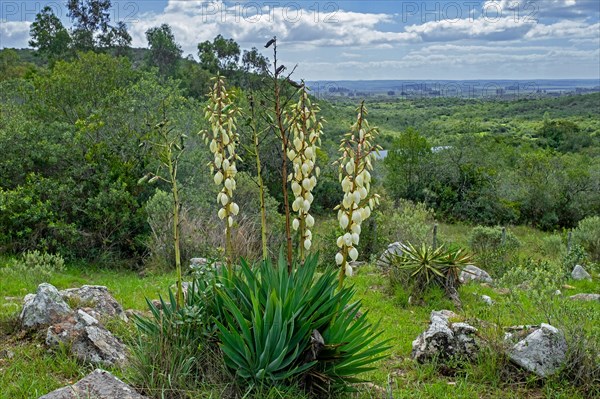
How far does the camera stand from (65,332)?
4.63 metres

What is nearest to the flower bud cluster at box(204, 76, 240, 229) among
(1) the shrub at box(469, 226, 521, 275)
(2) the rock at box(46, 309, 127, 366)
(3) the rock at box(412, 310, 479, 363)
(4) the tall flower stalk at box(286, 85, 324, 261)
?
(4) the tall flower stalk at box(286, 85, 324, 261)

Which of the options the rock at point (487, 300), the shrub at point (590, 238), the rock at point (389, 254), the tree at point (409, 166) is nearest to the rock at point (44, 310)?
the rock at point (389, 254)

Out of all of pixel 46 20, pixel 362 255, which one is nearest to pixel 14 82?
pixel 362 255

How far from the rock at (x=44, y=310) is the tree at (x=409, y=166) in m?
21.2

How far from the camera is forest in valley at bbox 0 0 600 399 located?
146 inches

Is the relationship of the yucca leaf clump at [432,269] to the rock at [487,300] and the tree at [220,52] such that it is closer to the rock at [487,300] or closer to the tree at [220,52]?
the rock at [487,300]

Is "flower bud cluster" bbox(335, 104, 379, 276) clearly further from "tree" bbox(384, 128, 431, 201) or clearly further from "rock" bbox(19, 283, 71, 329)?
"tree" bbox(384, 128, 431, 201)

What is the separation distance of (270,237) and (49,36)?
114ft

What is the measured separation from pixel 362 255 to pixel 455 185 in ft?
42.5

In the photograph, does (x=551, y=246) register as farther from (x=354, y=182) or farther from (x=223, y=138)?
(x=223, y=138)

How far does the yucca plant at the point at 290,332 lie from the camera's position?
3.49 meters

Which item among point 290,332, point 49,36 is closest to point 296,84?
point 290,332

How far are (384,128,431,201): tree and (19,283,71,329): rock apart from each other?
21.2 m

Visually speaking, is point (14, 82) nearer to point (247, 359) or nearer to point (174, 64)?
point (247, 359)
